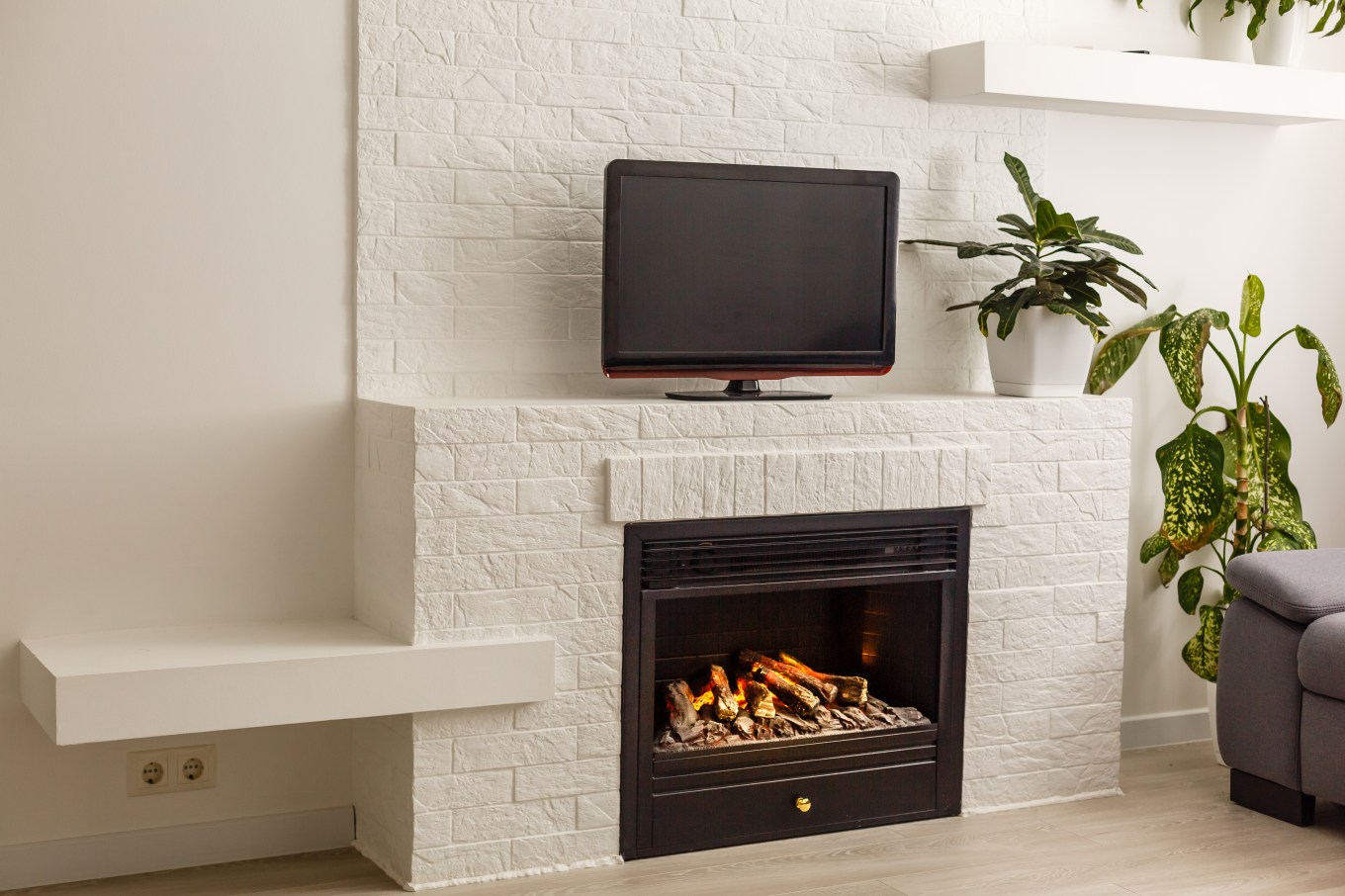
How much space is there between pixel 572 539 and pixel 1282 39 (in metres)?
2.40

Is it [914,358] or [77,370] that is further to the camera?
[914,358]

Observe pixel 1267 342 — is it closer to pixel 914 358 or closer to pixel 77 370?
pixel 914 358

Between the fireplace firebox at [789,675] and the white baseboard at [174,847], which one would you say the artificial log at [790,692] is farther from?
the white baseboard at [174,847]

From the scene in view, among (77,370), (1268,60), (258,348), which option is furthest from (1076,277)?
(77,370)

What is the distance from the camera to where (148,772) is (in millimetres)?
2998

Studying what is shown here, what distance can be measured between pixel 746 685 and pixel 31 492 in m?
1.60

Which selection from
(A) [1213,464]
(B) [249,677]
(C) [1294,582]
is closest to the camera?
(B) [249,677]

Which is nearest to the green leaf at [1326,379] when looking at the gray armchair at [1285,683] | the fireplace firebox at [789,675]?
the gray armchair at [1285,683]

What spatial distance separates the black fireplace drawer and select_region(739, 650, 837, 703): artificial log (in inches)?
8.7

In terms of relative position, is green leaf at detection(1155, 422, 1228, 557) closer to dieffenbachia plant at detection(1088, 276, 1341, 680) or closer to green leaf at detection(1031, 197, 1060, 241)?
dieffenbachia plant at detection(1088, 276, 1341, 680)

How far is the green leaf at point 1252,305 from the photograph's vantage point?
388cm

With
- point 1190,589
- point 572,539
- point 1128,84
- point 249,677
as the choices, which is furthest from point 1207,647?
point 249,677

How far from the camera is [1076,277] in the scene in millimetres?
3465

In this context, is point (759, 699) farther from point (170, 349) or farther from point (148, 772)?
point (170, 349)
